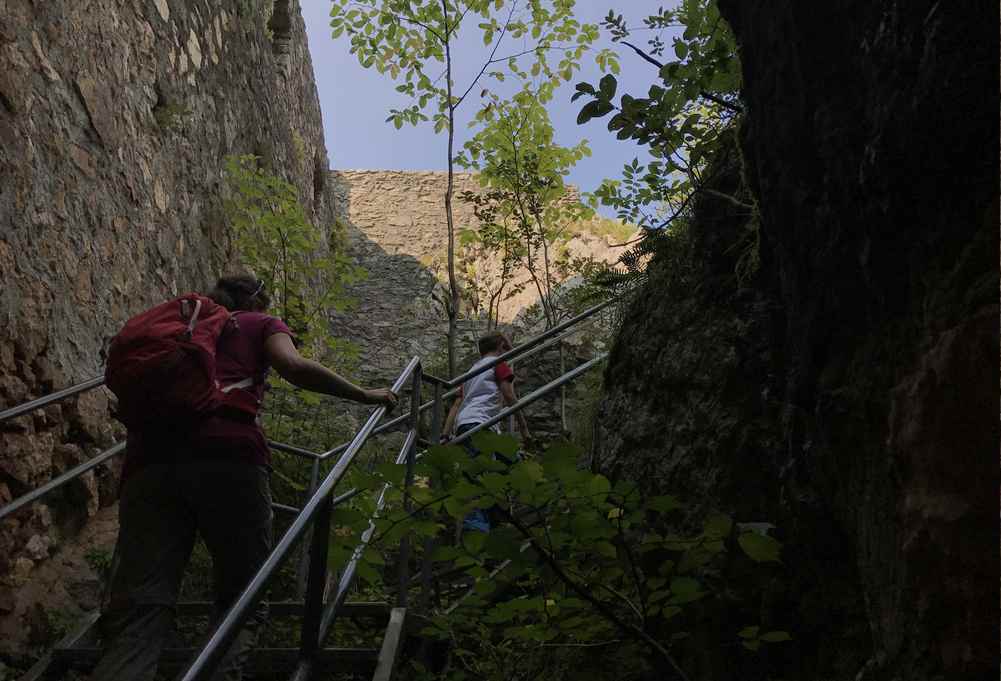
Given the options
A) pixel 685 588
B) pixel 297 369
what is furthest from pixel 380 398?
pixel 685 588

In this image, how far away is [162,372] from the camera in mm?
2314

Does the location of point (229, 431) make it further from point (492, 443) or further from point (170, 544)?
point (492, 443)

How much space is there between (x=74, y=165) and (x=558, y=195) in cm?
510

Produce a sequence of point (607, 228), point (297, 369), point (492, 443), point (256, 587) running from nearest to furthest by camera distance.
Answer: point (256, 587) < point (492, 443) < point (297, 369) < point (607, 228)

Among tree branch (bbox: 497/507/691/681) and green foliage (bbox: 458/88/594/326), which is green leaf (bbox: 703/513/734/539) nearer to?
tree branch (bbox: 497/507/691/681)

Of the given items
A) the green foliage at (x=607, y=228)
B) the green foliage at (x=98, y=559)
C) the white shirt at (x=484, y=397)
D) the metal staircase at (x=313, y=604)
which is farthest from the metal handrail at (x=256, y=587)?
the green foliage at (x=607, y=228)

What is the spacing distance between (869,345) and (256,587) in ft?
3.47

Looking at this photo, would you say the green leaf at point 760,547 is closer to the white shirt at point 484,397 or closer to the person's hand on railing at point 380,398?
the person's hand on railing at point 380,398

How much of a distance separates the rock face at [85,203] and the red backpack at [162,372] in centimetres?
119

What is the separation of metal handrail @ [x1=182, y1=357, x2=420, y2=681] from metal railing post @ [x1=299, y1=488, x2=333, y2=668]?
11 millimetres

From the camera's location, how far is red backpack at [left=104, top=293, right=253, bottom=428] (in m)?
2.30

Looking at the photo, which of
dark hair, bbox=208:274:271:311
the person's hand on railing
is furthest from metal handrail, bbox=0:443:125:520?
the person's hand on railing

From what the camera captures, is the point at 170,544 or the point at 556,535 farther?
the point at 170,544

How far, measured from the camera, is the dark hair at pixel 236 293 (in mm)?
2805
